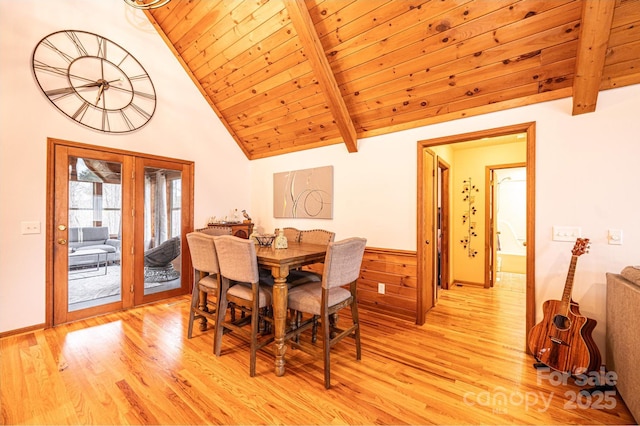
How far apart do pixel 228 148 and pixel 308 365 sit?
3.61 m

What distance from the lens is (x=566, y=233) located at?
88.0 inches

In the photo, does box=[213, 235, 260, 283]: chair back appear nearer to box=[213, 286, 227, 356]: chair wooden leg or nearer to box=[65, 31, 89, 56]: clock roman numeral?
box=[213, 286, 227, 356]: chair wooden leg

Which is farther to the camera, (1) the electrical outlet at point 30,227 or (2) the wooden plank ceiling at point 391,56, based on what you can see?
(1) the electrical outlet at point 30,227

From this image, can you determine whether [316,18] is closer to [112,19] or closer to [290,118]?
[290,118]

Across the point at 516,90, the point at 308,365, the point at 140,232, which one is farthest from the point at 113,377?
the point at 516,90

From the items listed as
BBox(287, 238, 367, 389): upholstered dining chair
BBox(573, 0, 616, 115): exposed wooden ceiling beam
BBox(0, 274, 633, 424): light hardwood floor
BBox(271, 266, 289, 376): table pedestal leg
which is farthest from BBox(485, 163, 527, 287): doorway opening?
BBox(271, 266, 289, 376): table pedestal leg

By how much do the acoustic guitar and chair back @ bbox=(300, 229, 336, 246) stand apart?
193 cm

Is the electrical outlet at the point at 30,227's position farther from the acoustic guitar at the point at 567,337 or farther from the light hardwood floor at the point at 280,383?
the acoustic guitar at the point at 567,337

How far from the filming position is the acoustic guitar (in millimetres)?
1841

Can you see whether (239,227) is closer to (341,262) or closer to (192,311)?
(192,311)

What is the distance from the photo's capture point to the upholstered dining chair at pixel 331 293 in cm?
190

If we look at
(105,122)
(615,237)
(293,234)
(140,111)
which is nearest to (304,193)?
(293,234)

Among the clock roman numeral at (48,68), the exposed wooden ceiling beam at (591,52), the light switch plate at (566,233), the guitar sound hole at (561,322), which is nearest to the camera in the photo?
the exposed wooden ceiling beam at (591,52)

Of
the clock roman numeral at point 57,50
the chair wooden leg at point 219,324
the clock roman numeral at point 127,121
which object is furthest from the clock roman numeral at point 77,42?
the chair wooden leg at point 219,324
